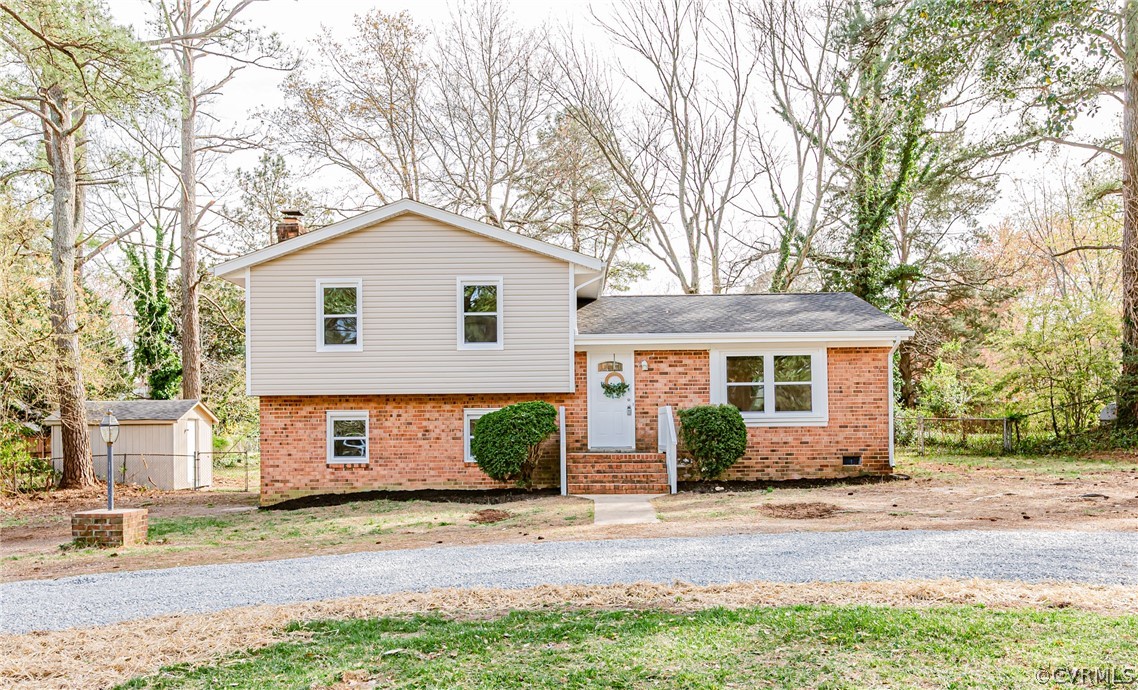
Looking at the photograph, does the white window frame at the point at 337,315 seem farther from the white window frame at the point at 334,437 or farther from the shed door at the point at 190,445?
the shed door at the point at 190,445

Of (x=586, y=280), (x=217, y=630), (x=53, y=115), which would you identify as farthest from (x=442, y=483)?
Result: (x=53, y=115)

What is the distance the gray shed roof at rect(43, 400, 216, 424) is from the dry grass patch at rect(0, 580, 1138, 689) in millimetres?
16415

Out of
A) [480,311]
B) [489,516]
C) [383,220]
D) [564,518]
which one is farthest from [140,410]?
[564,518]

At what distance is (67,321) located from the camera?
19250mm

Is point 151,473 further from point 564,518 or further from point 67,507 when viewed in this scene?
point 564,518

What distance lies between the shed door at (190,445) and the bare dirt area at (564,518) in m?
5.56

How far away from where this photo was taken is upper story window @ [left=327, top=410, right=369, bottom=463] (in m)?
16.2

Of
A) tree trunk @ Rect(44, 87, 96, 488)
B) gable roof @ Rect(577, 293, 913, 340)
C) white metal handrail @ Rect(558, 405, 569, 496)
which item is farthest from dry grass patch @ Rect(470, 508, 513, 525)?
tree trunk @ Rect(44, 87, 96, 488)

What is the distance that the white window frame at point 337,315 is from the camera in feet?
52.5

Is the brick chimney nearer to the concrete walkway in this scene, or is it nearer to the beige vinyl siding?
the beige vinyl siding

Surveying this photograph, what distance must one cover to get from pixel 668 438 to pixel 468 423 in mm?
3856

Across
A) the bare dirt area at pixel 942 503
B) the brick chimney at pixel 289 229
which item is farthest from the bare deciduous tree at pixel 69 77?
the bare dirt area at pixel 942 503

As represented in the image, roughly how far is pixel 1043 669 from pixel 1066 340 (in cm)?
1796

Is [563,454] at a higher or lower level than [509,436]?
lower
